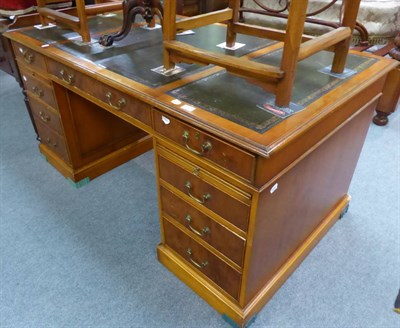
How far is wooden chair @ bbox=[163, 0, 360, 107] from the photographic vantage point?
93 cm

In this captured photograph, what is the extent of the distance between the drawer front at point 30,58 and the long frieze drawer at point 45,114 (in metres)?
0.21

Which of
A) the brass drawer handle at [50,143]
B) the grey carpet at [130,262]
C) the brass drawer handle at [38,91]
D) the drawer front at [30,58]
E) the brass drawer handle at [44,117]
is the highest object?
the drawer front at [30,58]

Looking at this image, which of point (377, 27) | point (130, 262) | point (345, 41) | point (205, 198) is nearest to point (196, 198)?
point (205, 198)

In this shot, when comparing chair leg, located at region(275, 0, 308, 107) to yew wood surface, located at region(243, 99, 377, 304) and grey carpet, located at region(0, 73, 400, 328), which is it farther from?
grey carpet, located at region(0, 73, 400, 328)

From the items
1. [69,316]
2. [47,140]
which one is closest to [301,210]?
[69,316]

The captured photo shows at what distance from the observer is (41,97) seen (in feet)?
6.14

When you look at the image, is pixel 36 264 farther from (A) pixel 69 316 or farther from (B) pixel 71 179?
(B) pixel 71 179

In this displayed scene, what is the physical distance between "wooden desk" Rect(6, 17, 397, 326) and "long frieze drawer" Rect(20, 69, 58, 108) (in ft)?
0.05

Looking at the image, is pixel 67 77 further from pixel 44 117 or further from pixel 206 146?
pixel 206 146

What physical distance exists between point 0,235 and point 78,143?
61 centimetres

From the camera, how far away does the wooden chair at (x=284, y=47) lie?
93cm

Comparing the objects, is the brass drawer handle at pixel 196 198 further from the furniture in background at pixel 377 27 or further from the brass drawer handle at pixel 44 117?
the furniture in background at pixel 377 27

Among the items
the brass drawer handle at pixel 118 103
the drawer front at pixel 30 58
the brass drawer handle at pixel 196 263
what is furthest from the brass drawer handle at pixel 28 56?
the brass drawer handle at pixel 196 263

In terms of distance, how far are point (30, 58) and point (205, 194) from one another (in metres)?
1.24
